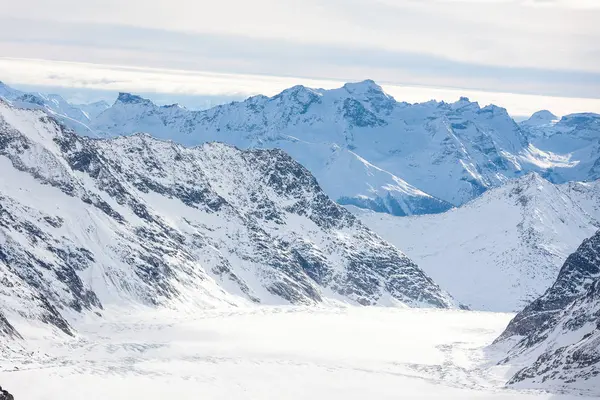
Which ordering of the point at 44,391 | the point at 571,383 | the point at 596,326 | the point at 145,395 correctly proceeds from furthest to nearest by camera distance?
the point at 596,326 → the point at 571,383 → the point at 145,395 → the point at 44,391

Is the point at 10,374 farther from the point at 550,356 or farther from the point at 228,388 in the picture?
the point at 550,356

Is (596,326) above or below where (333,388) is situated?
above

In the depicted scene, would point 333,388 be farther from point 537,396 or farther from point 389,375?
point 537,396

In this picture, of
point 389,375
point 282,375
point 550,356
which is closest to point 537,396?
point 550,356

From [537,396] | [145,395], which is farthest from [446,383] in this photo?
[145,395]

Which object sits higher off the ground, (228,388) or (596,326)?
(596,326)

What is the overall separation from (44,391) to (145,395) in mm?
18105

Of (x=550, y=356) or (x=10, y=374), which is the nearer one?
(x=10, y=374)

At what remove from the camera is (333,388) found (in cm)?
18075

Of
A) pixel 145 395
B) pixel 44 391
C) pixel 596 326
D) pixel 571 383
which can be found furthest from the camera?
pixel 596 326

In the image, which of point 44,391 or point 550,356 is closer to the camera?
point 44,391

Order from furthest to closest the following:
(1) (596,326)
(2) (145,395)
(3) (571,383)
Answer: (1) (596,326)
(3) (571,383)
(2) (145,395)

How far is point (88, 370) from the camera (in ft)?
566

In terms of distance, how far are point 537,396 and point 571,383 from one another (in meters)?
7.31
